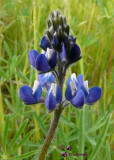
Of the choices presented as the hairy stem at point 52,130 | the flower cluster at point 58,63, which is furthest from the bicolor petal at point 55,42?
the hairy stem at point 52,130

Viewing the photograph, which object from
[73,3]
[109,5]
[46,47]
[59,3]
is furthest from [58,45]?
[73,3]

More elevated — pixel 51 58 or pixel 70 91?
pixel 51 58

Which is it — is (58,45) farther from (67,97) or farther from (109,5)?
(109,5)

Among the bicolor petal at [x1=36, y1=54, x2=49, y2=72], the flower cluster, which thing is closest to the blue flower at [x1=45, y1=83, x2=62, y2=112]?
the flower cluster

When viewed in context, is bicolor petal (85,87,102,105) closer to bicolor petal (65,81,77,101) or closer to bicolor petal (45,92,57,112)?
bicolor petal (65,81,77,101)

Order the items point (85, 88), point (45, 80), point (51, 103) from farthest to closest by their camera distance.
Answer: point (45, 80) → point (85, 88) → point (51, 103)

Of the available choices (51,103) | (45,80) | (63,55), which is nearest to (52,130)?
(51,103)

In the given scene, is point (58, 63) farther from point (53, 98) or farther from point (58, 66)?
point (53, 98)
